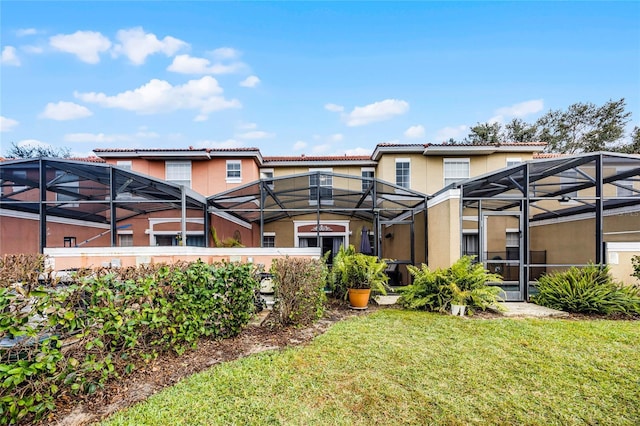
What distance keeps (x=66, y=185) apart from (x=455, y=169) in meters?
15.2

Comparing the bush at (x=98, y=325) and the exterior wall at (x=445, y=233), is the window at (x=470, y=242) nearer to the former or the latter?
the exterior wall at (x=445, y=233)

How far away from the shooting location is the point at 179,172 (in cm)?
1412

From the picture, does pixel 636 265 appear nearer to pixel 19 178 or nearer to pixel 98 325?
pixel 98 325

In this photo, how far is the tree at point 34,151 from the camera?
958 inches

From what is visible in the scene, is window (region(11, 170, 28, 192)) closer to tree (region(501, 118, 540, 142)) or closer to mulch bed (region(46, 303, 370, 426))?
mulch bed (region(46, 303, 370, 426))

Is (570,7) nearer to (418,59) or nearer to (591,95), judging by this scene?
(418,59)

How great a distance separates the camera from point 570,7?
9.77 metres

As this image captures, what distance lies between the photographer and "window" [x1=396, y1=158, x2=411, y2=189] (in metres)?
14.0

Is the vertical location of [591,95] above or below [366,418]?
above

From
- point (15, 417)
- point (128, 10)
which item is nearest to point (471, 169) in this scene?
point (128, 10)

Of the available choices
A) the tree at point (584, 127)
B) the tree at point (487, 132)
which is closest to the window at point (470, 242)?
the tree at point (487, 132)

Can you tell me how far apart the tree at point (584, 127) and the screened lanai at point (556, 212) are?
57.7 ft

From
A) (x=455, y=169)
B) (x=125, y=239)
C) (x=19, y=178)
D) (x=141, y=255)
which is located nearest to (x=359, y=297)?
(x=141, y=255)

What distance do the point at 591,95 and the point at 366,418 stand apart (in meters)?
32.3
